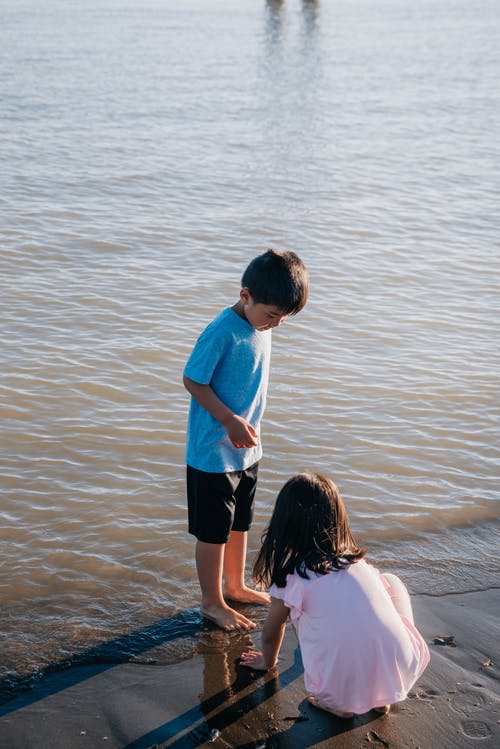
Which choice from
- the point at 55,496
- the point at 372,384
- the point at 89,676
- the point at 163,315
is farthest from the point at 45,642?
the point at 163,315

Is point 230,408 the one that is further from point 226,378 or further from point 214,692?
point 214,692

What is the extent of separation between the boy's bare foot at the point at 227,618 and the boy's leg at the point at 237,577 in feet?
0.54

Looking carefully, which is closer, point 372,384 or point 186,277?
point 372,384

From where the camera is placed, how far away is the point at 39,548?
412cm

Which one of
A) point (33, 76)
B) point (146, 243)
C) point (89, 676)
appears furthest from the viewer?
point (33, 76)

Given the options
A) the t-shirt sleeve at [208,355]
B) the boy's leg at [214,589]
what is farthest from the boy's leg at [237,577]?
the t-shirt sleeve at [208,355]

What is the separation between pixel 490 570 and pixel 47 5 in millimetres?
35695

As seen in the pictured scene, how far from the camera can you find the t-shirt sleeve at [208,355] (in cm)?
327

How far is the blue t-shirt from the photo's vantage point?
3.29 m

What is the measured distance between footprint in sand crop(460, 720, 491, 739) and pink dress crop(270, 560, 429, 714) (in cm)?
21

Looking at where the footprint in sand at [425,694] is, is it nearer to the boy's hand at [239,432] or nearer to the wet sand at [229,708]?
the wet sand at [229,708]

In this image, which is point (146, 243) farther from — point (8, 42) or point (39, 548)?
point (8, 42)

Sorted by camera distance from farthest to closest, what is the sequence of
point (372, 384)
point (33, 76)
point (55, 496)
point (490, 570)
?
point (33, 76)
point (372, 384)
point (55, 496)
point (490, 570)

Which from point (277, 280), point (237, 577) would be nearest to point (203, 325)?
point (237, 577)
